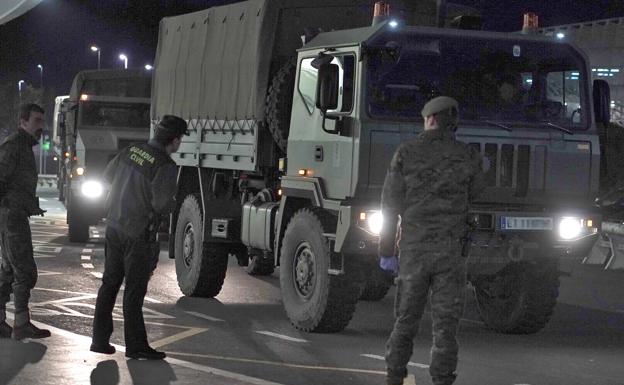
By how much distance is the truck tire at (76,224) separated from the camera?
75.5 ft

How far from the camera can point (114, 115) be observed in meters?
24.2

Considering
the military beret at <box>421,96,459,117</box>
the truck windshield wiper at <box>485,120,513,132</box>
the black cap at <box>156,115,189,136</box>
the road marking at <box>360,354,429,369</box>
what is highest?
the truck windshield wiper at <box>485,120,513,132</box>

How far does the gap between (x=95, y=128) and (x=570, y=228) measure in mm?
13944

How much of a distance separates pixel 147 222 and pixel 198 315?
3224mm

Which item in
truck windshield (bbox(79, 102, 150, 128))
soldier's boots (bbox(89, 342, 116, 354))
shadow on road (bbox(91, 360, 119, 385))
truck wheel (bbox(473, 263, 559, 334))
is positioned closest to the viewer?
shadow on road (bbox(91, 360, 119, 385))

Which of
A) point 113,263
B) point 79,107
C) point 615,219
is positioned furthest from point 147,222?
point 79,107

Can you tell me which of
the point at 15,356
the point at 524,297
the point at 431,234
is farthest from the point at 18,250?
the point at 524,297

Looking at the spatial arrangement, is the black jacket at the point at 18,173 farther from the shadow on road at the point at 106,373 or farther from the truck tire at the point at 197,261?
the truck tire at the point at 197,261

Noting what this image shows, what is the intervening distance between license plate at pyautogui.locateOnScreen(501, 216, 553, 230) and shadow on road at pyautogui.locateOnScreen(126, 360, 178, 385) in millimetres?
3312

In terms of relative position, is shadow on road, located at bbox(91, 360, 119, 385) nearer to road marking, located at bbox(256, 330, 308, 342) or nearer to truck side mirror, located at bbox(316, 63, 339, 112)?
road marking, located at bbox(256, 330, 308, 342)

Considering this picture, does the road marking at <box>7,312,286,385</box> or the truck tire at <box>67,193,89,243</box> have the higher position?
the truck tire at <box>67,193,89,243</box>

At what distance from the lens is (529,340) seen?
11602 mm

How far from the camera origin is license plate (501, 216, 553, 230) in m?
11.1

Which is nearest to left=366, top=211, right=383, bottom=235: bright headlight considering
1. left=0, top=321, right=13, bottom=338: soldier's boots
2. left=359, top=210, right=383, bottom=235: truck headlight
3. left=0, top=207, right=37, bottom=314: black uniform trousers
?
left=359, top=210, right=383, bottom=235: truck headlight
